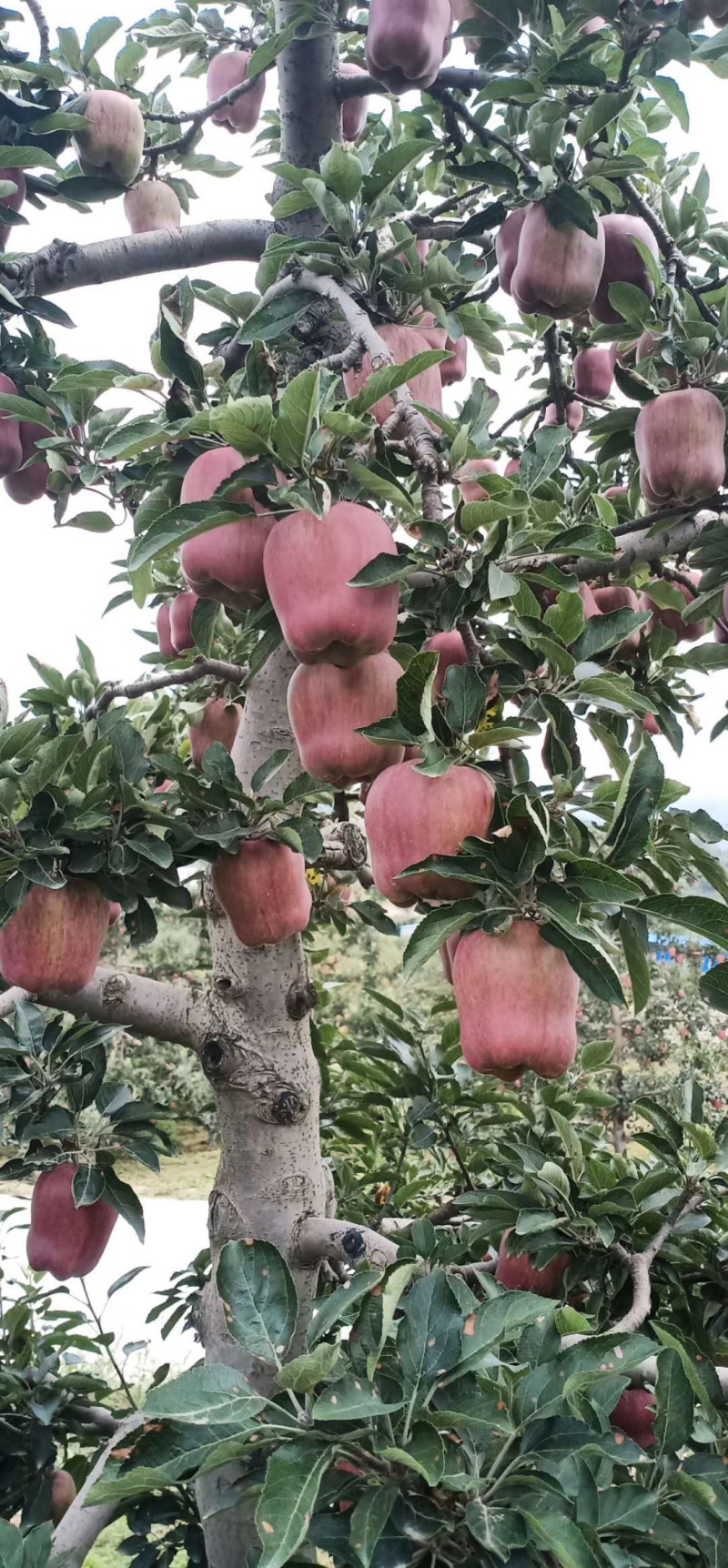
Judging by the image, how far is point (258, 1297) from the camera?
690 millimetres

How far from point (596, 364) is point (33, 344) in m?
0.74

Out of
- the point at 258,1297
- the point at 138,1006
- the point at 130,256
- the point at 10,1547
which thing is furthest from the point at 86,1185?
the point at 130,256

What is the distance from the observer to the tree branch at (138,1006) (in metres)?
1.15

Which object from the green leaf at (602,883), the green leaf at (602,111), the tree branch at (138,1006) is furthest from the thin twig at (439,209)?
the tree branch at (138,1006)

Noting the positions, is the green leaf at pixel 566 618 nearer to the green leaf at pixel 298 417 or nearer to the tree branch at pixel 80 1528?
the green leaf at pixel 298 417

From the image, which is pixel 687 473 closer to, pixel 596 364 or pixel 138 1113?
pixel 596 364

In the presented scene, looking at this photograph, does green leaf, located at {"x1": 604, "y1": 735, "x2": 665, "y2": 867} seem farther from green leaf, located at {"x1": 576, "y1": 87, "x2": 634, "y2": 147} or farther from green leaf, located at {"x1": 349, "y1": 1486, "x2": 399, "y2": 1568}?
green leaf, located at {"x1": 576, "y1": 87, "x2": 634, "y2": 147}

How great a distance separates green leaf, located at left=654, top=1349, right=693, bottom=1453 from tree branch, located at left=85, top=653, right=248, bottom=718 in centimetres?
73

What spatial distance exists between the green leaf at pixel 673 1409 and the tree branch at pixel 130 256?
124 cm

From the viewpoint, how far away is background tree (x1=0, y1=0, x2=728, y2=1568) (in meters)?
0.63

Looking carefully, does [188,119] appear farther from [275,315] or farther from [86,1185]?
[86,1185]

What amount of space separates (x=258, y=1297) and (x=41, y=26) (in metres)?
1.51

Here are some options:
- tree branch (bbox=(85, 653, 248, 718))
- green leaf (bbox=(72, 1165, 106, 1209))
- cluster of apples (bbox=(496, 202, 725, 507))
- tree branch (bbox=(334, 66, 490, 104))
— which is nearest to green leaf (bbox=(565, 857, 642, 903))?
cluster of apples (bbox=(496, 202, 725, 507))

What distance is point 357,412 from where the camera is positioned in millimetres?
685
